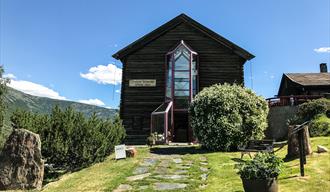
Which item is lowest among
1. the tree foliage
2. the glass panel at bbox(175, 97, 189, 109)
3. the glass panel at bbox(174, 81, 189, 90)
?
the tree foliage

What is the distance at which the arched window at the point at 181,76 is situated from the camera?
24.1 m

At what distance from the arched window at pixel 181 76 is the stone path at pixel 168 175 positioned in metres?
9.86

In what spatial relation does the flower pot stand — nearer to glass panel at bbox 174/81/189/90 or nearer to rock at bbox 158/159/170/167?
rock at bbox 158/159/170/167

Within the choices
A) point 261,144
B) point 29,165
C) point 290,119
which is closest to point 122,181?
point 29,165

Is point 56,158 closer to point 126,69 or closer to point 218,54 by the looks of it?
point 126,69

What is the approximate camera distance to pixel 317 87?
3194cm

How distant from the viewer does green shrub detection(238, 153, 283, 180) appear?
7.68 m

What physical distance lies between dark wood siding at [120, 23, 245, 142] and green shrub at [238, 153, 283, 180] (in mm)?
17106

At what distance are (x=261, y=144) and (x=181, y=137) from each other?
390 inches

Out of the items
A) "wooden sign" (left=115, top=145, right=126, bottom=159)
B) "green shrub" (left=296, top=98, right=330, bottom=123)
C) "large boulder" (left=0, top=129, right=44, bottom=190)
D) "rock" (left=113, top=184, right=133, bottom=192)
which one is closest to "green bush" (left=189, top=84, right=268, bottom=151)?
"green shrub" (left=296, top=98, right=330, bottom=123)

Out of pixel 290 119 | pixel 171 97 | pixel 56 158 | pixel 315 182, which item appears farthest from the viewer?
pixel 171 97

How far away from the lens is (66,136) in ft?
42.1

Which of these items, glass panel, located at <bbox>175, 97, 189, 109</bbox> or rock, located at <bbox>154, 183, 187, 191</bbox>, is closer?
rock, located at <bbox>154, 183, 187, 191</bbox>

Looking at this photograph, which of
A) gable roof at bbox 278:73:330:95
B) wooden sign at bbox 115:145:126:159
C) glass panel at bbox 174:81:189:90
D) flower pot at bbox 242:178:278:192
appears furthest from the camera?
gable roof at bbox 278:73:330:95
